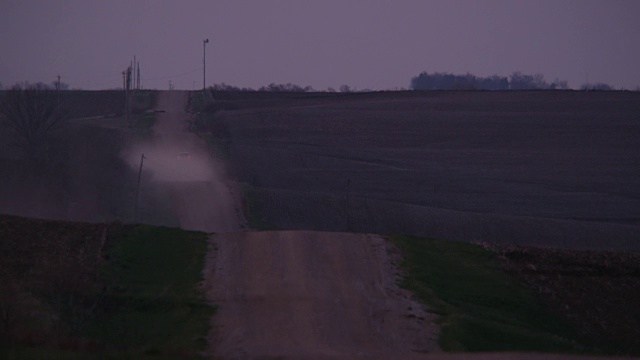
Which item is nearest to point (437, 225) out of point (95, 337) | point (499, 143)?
point (95, 337)

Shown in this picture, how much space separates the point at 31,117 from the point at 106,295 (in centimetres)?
4046

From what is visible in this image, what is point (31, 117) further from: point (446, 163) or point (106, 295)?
point (106, 295)

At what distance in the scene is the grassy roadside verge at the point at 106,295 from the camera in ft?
39.6

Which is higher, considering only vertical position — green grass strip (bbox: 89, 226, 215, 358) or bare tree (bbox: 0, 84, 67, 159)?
bare tree (bbox: 0, 84, 67, 159)

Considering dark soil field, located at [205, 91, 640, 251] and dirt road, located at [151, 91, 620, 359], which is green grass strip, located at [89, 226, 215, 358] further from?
dark soil field, located at [205, 91, 640, 251]

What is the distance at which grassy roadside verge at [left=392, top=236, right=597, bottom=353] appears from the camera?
16844mm

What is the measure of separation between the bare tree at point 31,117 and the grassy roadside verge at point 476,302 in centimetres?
3613

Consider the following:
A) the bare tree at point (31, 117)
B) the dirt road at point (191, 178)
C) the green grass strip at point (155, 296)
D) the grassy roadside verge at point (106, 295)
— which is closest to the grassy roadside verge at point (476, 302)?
the green grass strip at point (155, 296)

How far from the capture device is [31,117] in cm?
5469

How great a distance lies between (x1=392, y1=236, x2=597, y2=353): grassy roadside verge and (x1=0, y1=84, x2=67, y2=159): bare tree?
36.1 metres

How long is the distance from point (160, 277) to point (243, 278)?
205 cm

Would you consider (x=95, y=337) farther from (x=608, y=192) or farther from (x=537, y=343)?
(x=608, y=192)

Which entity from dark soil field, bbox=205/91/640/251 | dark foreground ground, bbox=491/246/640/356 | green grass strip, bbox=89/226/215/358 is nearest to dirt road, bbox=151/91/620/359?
green grass strip, bbox=89/226/215/358

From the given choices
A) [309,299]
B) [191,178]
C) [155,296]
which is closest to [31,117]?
[191,178]
